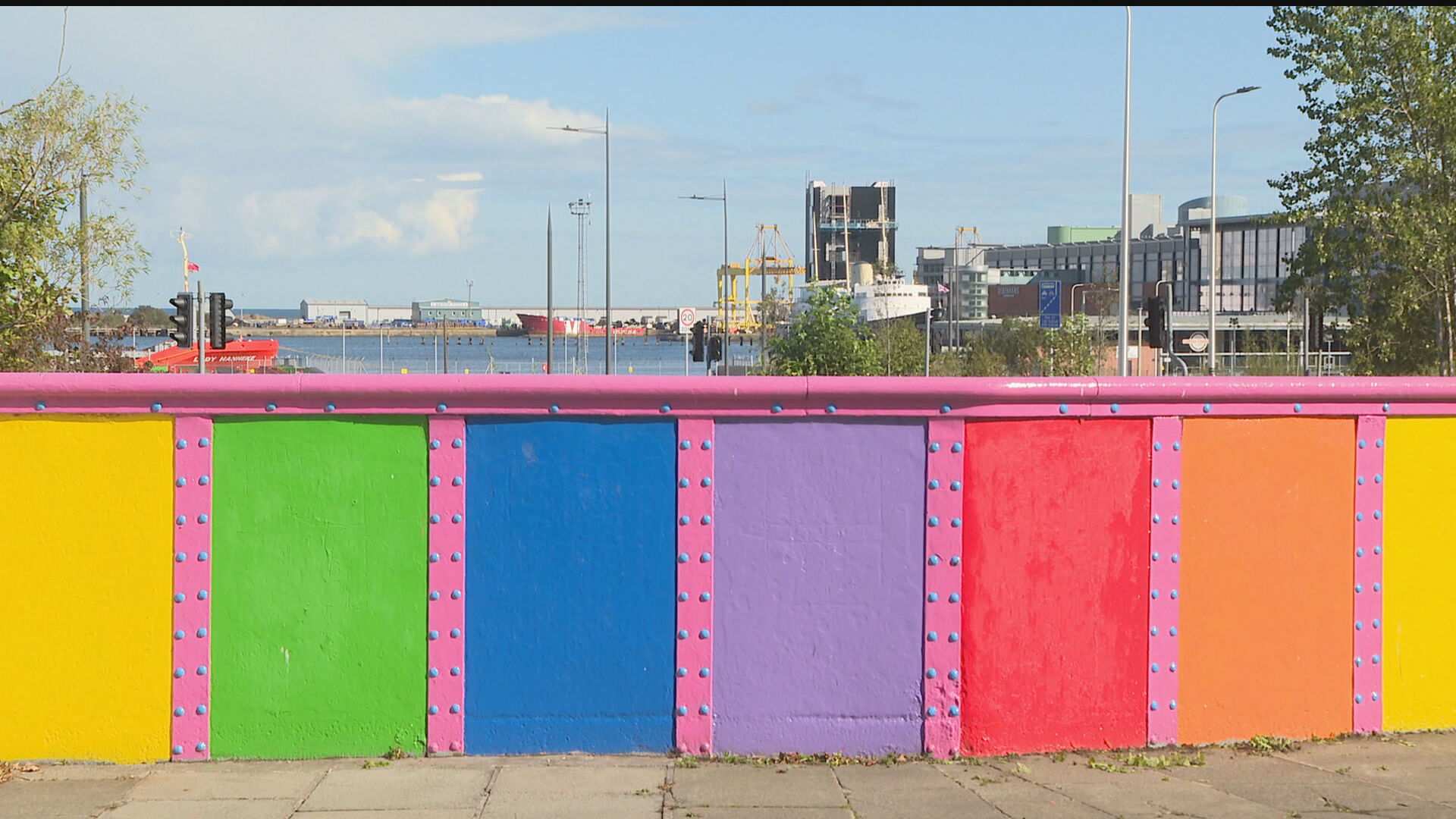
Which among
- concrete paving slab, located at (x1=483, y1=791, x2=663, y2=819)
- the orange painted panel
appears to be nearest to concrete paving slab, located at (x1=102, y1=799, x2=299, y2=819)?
concrete paving slab, located at (x1=483, y1=791, x2=663, y2=819)

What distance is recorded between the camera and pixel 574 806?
505cm

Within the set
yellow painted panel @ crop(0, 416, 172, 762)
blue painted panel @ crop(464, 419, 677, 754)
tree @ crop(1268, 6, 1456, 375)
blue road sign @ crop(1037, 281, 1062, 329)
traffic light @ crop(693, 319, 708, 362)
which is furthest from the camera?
traffic light @ crop(693, 319, 708, 362)

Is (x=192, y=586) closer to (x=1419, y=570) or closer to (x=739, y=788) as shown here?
(x=739, y=788)

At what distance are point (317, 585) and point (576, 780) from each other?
48.3 inches

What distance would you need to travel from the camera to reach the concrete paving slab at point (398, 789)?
5.02 meters

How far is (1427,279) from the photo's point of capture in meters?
18.1

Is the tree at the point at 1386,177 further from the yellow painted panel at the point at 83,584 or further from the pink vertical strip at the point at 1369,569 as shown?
the yellow painted panel at the point at 83,584

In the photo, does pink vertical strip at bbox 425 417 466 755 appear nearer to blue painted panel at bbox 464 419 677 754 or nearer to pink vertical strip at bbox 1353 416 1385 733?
blue painted panel at bbox 464 419 677 754

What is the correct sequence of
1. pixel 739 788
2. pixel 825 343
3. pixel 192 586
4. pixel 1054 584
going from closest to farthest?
pixel 739 788 < pixel 192 586 < pixel 1054 584 < pixel 825 343

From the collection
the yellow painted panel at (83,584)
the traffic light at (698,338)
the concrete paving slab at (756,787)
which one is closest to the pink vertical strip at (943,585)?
the concrete paving slab at (756,787)

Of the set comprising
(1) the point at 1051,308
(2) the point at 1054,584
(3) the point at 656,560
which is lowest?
(2) the point at 1054,584

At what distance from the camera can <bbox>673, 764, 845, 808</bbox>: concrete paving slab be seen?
5.13 m

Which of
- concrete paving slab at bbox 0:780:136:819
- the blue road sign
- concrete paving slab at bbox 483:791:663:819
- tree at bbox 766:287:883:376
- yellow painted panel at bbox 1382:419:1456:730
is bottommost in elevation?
concrete paving slab at bbox 483:791:663:819

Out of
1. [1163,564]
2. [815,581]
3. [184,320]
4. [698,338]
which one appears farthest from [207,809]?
[698,338]
